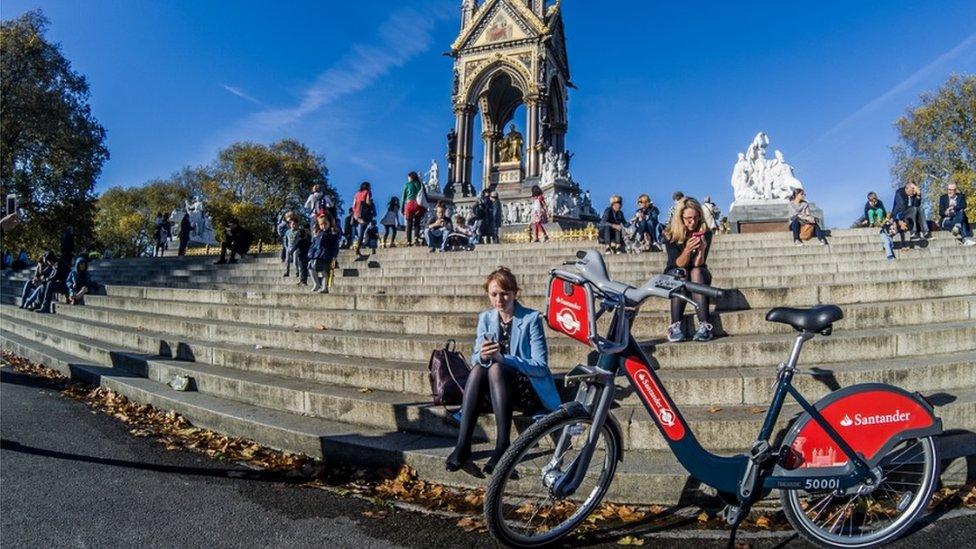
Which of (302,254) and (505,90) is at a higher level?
(505,90)

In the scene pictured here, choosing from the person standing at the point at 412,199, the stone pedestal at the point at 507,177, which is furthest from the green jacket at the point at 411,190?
the stone pedestal at the point at 507,177

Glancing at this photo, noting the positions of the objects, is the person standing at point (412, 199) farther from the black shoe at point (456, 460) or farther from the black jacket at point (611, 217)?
the black shoe at point (456, 460)

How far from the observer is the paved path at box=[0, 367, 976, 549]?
286 cm

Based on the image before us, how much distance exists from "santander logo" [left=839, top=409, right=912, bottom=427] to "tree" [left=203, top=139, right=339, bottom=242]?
55.0m

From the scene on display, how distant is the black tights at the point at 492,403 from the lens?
339 centimetres

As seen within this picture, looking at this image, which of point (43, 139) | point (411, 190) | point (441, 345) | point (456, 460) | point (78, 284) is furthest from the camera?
point (43, 139)

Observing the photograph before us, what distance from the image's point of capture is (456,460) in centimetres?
337

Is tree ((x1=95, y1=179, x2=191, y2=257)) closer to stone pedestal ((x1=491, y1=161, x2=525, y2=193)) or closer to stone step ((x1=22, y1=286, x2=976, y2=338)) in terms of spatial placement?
stone pedestal ((x1=491, y1=161, x2=525, y2=193))

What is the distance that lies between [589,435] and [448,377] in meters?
1.43

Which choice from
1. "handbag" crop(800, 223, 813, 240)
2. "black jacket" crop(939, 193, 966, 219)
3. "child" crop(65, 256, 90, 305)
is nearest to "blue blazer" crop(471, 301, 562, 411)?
"handbag" crop(800, 223, 813, 240)

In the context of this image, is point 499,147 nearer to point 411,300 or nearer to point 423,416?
point 411,300

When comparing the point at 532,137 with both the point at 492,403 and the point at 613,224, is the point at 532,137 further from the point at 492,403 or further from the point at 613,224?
the point at 492,403

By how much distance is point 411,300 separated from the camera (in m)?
7.28

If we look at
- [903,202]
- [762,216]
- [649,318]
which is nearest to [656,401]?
[649,318]
